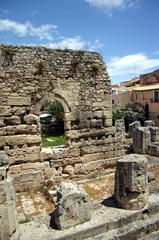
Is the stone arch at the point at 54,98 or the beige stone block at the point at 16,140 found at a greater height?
the stone arch at the point at 54,98

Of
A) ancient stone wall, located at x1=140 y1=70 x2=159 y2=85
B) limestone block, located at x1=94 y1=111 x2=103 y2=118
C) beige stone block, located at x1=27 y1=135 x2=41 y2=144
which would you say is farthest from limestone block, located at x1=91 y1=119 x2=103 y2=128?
ancient stone wall, located at x1=140 y1=70 x2=159 y2=85

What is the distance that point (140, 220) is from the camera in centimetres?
425

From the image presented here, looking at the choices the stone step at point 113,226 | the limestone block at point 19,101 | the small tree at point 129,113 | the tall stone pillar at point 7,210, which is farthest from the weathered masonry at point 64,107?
the small tree at point 129,113

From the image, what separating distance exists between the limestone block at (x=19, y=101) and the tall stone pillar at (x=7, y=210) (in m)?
3.89

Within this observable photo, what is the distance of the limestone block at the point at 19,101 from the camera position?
23.4 feet

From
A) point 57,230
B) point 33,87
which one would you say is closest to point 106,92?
point 33,87

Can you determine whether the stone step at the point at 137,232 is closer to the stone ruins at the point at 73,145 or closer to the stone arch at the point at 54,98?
the stone ruins at the point at 73,145

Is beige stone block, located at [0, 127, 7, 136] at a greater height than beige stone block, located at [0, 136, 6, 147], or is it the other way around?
beige stone block, located at [0, 127, 7, 136]

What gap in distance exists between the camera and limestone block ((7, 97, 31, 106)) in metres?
7.14

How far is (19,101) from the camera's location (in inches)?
285

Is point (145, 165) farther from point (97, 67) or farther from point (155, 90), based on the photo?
point (155, 90)

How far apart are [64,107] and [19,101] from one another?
1544mm

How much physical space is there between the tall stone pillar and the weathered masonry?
12.4ft

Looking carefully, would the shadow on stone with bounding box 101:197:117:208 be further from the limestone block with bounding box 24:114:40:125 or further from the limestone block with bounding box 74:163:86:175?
the limestone block with bounding box 24:114:40:125
